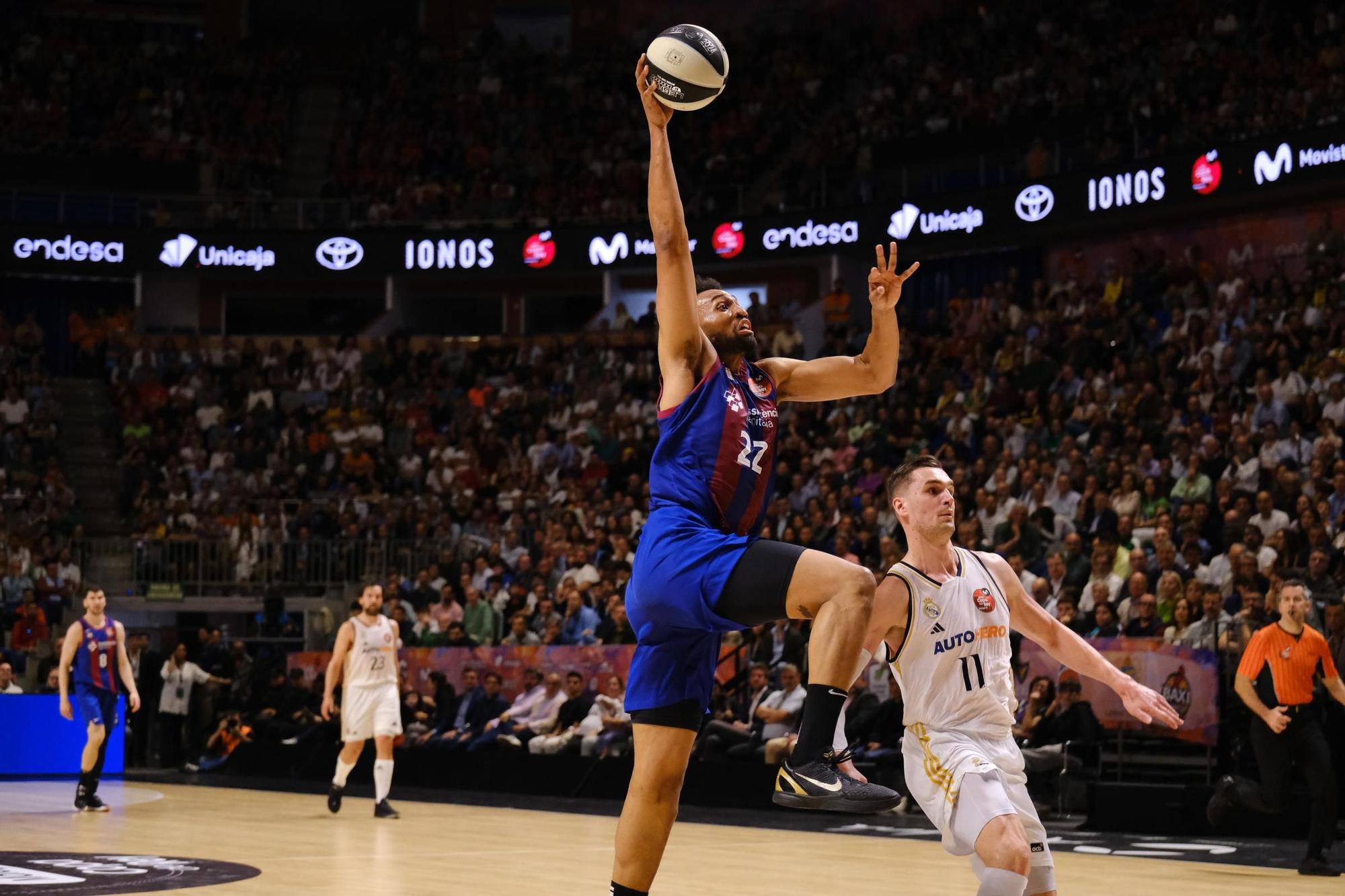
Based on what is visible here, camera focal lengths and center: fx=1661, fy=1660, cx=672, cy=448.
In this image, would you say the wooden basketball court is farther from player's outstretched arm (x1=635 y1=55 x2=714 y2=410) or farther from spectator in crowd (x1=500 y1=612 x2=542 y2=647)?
player's outstretched arm (x1=635 y1=55 x2=714 y2=410)

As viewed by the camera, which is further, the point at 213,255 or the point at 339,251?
the point at 339,251

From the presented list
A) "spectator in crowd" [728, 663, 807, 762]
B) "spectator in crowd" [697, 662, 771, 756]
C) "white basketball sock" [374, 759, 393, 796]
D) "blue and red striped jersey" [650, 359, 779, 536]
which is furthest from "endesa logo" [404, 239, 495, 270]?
"blue and red striped jersey" [650, 359, 779, 536]

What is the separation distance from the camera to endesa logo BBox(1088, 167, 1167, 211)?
70.7ft

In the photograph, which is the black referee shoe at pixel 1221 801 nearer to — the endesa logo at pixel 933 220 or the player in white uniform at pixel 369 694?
the player in white uniform at pixel 369 694

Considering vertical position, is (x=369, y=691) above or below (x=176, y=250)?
below

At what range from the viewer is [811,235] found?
26312 mm

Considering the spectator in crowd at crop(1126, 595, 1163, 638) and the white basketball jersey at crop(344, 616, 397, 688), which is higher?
the spectator in crowd at crop(1126, 595, 1163, 638)

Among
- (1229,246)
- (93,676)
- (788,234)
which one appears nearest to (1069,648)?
(93,676)

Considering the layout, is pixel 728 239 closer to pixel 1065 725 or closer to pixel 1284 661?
pixel 1065 725

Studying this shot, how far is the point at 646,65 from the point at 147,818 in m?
10.9

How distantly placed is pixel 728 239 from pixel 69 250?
11.8 m

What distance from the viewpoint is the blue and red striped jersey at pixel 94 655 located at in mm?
15117

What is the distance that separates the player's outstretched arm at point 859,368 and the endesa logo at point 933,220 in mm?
18833

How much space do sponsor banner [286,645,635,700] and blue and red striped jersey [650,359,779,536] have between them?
1091 cm
